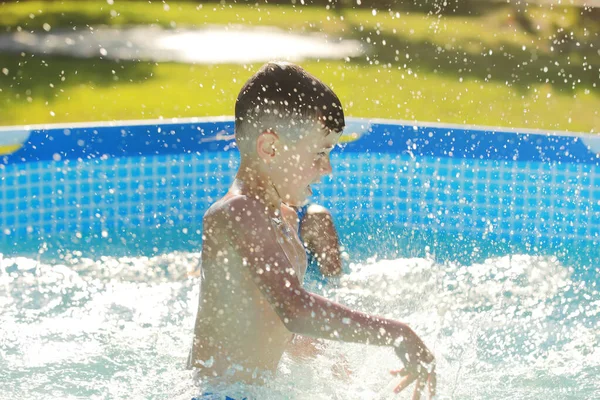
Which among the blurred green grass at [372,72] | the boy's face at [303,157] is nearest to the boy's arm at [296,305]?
the boy's face at [303,157]

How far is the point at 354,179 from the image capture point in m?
5.64

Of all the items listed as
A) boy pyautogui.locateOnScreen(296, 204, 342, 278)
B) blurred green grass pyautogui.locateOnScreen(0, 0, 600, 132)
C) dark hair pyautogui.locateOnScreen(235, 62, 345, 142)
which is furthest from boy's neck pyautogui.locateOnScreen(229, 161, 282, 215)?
blurred green grass pyautogui.locateOnScreen(0, 0, 600, 132)

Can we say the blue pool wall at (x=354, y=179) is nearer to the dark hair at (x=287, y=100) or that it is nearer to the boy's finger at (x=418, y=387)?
the dark hair at (x=287, y=100)

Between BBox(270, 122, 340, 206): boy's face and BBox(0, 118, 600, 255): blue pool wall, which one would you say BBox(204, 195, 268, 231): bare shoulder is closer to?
BBox(270, 122, 340, 206): boy's face

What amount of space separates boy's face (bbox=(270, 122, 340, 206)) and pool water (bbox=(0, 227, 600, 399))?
65cm

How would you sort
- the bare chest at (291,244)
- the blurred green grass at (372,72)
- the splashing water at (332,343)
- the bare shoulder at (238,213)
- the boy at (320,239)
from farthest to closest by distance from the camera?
the blurred green grass at (372,72), the boy at (320,239), the splashing water at (332,343), the bare chest at (291,244), the bare shoulder at (238,213)

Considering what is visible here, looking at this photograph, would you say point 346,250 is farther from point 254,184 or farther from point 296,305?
point 296,305

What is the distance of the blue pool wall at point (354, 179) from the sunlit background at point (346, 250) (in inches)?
7.8

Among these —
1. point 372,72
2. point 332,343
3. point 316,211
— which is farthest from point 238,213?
point 372,72

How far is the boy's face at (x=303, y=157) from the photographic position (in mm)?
2412

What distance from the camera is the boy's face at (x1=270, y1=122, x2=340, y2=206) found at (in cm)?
241

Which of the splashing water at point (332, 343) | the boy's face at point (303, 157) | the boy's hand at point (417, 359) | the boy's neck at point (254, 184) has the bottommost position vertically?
the splashing water at point (332, 343)

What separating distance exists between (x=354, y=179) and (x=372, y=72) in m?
4.93

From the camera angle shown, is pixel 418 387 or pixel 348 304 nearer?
pixel 418 387
